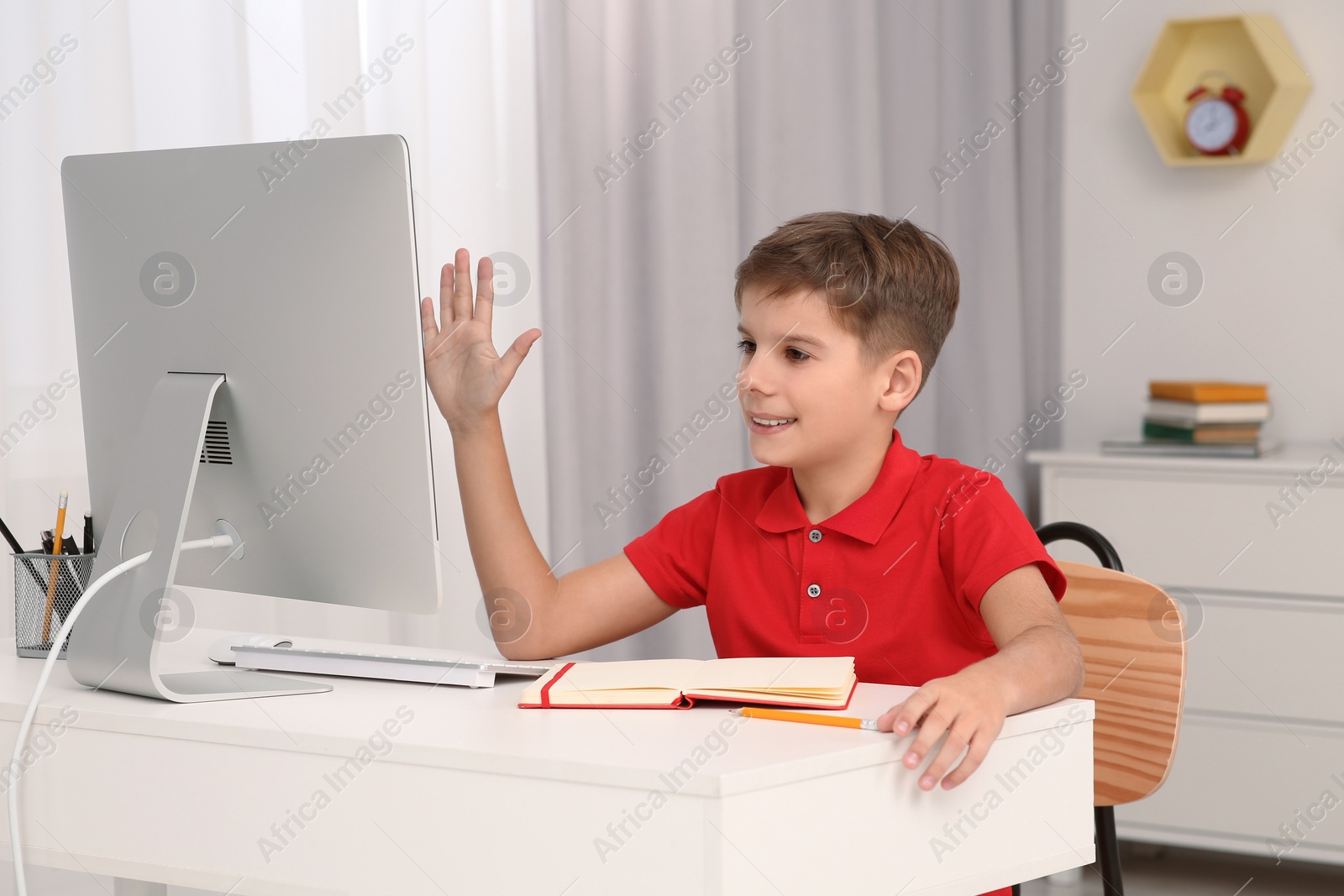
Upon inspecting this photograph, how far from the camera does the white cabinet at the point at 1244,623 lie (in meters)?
2.43

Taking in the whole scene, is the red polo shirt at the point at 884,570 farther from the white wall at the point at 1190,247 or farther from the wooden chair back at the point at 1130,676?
the white wall at the point at 1190,247

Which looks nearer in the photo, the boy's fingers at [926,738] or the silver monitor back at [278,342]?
the boy's fingers at [926,738]

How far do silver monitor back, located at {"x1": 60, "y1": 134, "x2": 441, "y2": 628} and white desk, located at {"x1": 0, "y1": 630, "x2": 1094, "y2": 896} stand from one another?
0.14 m

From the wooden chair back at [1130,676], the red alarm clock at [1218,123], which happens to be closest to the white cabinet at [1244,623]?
the red alarm clock at [1218,123]

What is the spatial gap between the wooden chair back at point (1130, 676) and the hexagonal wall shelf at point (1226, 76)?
1.74 meters

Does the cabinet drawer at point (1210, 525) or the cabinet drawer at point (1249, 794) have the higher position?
the cabinet drawer at point (1210, 525)

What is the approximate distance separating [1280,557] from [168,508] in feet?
7.09

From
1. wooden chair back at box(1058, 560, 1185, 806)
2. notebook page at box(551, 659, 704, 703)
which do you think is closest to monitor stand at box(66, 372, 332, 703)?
notebook page at box(551, 659, 704, 703)

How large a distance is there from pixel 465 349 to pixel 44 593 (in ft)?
1.51

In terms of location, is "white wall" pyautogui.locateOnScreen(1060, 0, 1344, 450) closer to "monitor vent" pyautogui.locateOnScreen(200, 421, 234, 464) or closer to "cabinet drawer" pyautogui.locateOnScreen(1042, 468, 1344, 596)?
"cabinet drawer" pyautogui.locateOnScreen(1042, 468, 1344, 596)

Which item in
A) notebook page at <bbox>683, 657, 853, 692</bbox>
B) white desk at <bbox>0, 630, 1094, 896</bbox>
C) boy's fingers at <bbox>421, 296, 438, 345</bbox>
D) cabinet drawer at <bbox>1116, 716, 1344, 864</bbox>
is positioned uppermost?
boy's fingers at <bbox>421, 296, 438, 345</bbox>

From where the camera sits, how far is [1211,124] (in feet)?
9.46

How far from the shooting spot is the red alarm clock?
9.39ft

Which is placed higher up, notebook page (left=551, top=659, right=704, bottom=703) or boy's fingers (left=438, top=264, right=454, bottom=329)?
boy's fingers (left=438, top=264, right=454, bottom=329)
